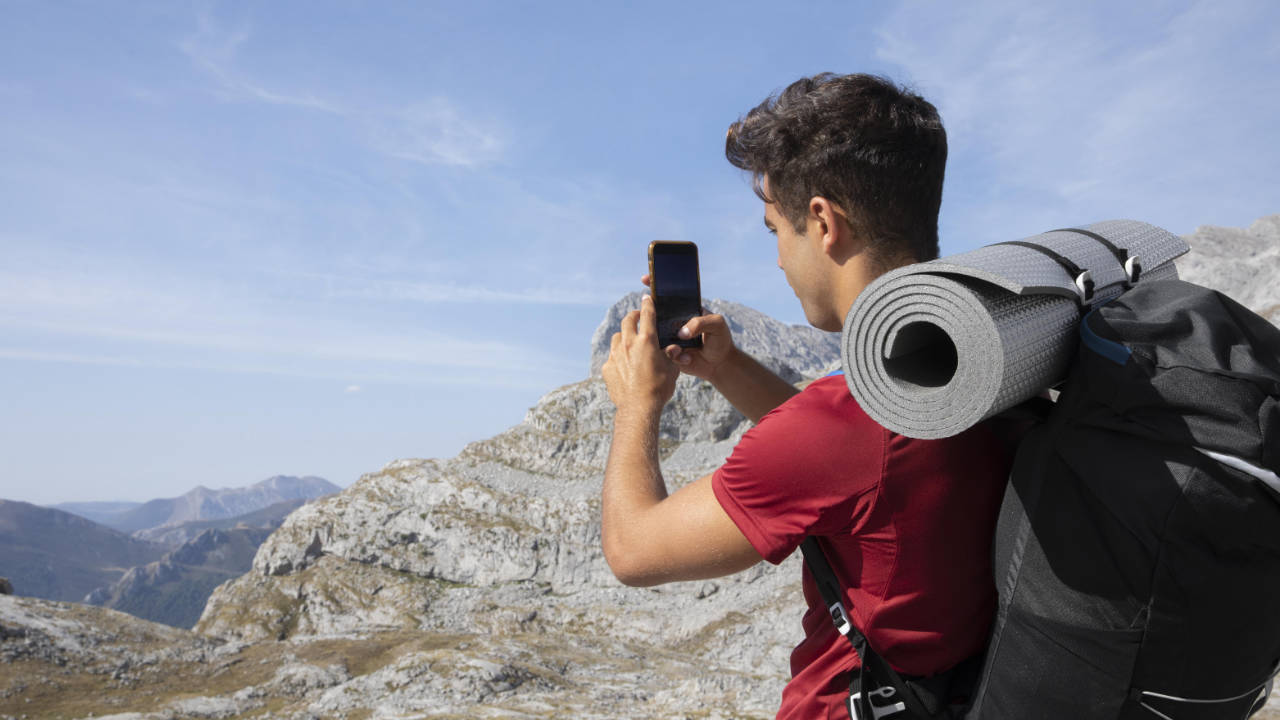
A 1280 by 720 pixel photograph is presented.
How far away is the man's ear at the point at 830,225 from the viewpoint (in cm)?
336

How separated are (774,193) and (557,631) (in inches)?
2199

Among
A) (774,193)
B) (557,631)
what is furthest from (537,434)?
(774,193)

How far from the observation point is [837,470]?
2.82 m

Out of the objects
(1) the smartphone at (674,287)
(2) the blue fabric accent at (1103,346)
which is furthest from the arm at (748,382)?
(2) the blue fabric accent at (1103,346)

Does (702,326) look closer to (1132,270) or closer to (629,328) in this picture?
(629,328)

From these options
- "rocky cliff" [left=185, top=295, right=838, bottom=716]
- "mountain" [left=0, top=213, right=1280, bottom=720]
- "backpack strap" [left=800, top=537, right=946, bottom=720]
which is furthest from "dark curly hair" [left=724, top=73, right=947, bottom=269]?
"rocky cliff" [left=185, top=295, right=838, bottom=716]

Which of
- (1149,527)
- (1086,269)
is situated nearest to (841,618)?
(1149,527)

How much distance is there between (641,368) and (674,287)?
0.76 meters

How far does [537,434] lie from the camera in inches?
3548

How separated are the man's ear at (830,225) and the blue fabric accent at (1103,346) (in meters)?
1.05

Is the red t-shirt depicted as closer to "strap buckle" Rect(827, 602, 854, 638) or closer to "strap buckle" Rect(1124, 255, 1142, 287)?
"strap buckle" Rect(827, 602, 854, 638)

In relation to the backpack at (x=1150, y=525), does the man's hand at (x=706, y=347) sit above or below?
above

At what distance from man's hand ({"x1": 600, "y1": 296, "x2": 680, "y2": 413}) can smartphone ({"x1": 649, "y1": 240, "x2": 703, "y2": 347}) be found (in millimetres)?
123

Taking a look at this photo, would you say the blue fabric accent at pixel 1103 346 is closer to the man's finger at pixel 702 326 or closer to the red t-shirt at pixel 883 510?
the red t-shirt at pixel 883 510
